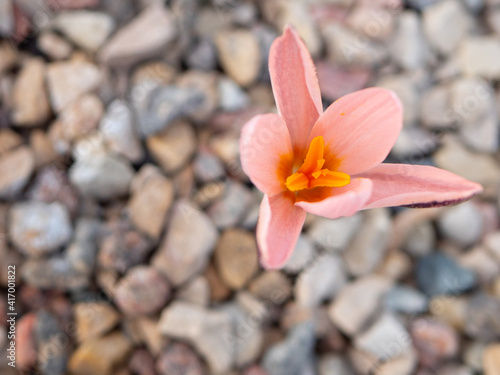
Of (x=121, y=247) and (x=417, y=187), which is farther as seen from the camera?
(x=121, y=247)

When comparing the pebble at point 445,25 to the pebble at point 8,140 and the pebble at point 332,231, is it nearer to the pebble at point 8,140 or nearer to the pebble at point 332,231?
the pebble at point 332,231

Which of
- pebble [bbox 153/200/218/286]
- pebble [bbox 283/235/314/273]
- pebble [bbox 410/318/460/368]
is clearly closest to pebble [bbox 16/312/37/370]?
pebble [bbox 153/200/218/286]

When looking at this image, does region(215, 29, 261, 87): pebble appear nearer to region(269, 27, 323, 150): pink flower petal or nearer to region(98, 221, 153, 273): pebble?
region(98, 221, 153, 273): pebble

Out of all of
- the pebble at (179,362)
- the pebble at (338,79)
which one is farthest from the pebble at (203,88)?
the pebble at (179,362)

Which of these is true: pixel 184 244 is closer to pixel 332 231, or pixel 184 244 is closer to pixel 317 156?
pixel 332 231

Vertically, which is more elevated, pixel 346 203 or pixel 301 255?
pixel 346 203

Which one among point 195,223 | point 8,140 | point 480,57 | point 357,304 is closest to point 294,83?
point 195,223

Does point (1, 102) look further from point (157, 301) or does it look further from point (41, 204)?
point (157, 301)
